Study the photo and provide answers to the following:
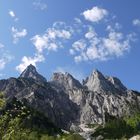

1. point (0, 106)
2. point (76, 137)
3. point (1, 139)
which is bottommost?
point (1, 139)

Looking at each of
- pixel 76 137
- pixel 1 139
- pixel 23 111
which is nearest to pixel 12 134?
pixel 1 139

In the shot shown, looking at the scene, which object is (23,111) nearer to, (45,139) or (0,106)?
(0,106)

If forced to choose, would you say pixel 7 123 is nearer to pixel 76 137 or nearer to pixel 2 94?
pixel 2 94

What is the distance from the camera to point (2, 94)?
74.4 ft

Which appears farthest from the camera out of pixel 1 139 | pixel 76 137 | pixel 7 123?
pixel 76 137

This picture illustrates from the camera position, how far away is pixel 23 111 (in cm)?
2312

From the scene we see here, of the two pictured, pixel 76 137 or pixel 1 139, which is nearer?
pixel 1 139

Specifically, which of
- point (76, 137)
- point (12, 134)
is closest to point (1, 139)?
point (12, 134)

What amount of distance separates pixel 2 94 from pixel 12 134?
108 inches

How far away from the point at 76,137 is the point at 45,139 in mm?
17554

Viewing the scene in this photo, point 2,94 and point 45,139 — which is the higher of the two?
point 45,139

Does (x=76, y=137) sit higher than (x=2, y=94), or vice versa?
(x=76, y=137)

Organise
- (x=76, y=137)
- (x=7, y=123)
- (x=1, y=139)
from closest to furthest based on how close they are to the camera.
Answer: (x=1, y=139) < (x=7, y=123) < (x=76, y=137)

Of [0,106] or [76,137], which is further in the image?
[76,137]
